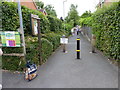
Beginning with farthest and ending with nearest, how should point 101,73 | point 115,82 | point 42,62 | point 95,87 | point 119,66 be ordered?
1. point 42,62
2. point 119,66
3. point 101,73
4. point 115,82
5. point 95,87

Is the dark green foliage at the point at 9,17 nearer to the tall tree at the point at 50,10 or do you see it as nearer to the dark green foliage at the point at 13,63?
the dark green foliage at the point at 13,63

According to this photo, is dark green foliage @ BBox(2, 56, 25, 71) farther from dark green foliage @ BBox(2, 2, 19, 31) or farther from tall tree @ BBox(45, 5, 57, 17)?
tall tree @ BBox(45, 5, 57, 17)

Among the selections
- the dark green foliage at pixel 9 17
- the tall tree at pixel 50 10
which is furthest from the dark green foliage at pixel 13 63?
the tall tree at pixel 50 10

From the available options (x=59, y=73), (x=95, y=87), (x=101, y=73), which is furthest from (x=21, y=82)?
(x=101, y=73)

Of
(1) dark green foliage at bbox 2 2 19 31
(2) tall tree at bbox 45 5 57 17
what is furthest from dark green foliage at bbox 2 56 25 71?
(2) tall tree at bbox 45 5 57 17

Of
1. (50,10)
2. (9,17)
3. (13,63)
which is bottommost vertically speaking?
(13,63)

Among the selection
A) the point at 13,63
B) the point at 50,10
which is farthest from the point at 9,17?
the point at 50,10

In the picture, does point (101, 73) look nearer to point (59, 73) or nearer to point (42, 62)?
point (59, 73)

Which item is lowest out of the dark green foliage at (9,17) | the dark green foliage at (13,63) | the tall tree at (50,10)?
the dark green foliage at (13,63)

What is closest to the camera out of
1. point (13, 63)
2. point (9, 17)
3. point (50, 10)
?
point (13, 63)

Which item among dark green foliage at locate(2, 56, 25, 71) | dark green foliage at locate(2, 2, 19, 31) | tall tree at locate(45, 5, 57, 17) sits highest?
tall tree at locate(45, 5, 57, 17)

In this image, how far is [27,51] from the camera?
3479 mm

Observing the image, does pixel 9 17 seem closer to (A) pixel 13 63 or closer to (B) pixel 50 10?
(A) pixel 13 63

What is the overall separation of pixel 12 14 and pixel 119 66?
199 inches
